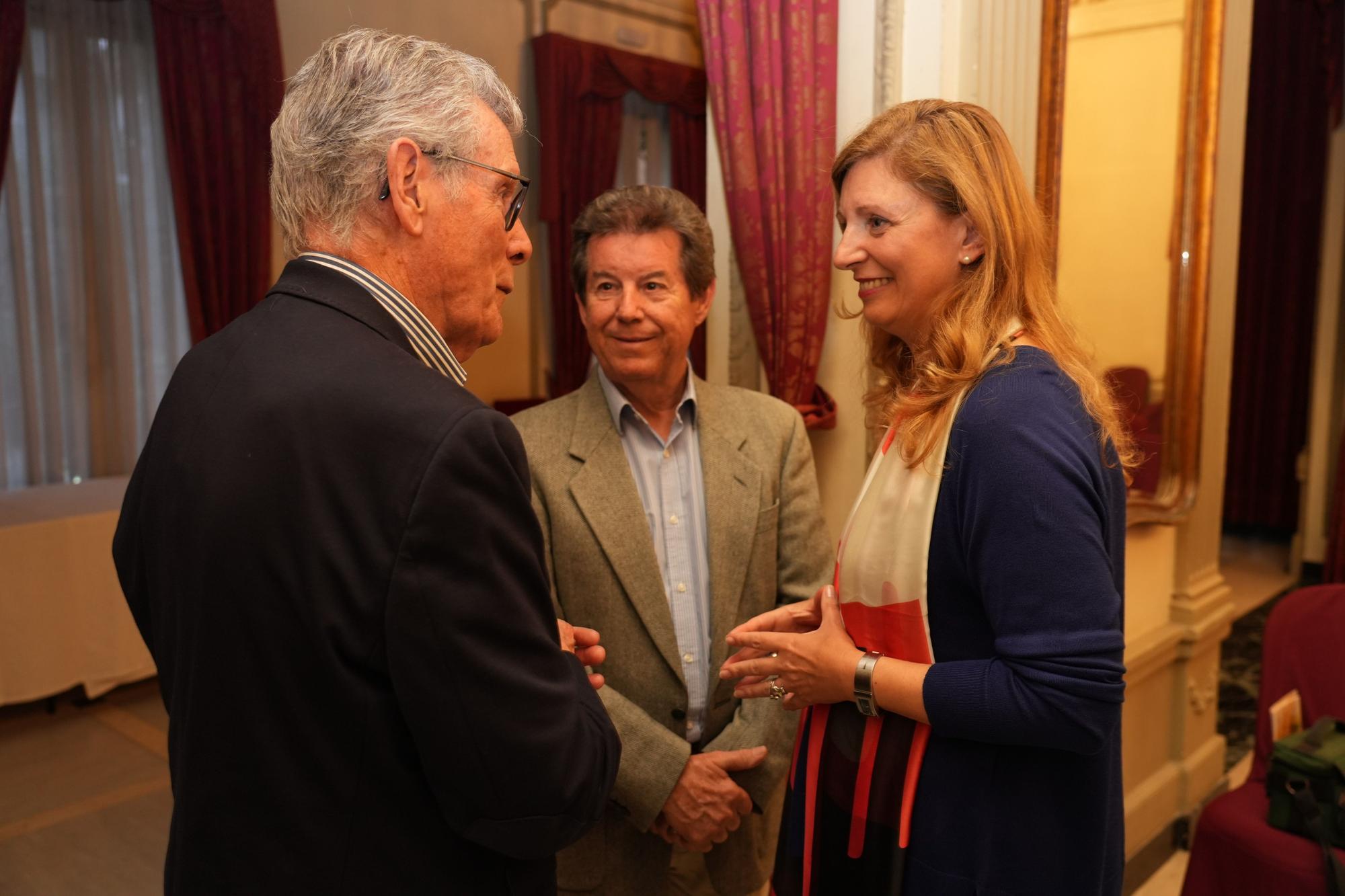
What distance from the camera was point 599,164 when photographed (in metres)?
6.79

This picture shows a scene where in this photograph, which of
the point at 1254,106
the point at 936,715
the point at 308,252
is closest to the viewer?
the point at 308,252

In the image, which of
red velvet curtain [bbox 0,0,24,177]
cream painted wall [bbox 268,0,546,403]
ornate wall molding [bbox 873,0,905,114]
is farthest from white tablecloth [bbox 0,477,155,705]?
ornate wall molding [bbox 873,0,905,114]

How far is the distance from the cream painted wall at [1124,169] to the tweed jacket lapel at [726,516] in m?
2.04

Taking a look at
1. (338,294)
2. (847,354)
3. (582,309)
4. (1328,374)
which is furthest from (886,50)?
(1328,374)

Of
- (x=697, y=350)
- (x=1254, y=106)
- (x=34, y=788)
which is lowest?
(x=34, y=788)

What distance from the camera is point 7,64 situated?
422cm

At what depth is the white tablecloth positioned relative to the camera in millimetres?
3469

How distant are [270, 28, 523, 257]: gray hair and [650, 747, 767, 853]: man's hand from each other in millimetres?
1096

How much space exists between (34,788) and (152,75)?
3856mm

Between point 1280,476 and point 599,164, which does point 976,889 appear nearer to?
point 599,164

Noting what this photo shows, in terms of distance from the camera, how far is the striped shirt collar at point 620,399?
6.12 feet

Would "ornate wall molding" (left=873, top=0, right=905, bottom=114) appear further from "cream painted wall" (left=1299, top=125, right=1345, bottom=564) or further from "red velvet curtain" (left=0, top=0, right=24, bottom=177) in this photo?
"cream painted wall" (left=1299, top=125, right=1345, bottom=564)

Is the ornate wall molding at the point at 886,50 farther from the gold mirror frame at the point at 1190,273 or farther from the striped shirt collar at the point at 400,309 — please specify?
the gold mirror frame at the point at 1190,273

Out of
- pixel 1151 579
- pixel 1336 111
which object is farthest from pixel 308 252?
pixel 1336 111
